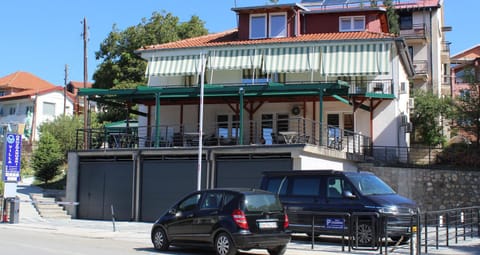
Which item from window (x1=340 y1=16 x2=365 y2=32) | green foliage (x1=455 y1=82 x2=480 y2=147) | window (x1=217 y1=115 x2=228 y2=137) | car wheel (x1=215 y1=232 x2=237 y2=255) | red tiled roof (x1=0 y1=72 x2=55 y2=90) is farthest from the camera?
red tiled roof (x1=0 y1=72 x2=55 y2=90)

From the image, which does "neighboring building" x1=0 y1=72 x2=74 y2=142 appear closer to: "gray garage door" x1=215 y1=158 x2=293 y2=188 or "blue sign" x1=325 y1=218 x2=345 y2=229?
"gray garage door" x1=215 y1=158 x2=293 y2=188

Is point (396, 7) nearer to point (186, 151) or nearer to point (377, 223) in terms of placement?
point (186, 151)

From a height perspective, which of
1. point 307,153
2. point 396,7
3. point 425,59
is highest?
point 396,7

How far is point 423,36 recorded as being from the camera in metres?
49.0

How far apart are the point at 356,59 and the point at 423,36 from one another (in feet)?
72.4

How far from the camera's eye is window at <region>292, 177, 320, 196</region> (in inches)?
693

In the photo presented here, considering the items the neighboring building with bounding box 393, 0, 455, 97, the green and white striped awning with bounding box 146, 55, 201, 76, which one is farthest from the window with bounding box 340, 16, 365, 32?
the neighboring building with bounding box 393, 0, 455, 97

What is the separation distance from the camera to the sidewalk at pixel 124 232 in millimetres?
15492

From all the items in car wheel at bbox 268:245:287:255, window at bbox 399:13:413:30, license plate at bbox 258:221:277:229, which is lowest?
car wheel at bbox 268:245:287:255

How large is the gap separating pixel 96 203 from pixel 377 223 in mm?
17055

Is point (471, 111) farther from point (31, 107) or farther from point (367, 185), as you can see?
point (31, 107)

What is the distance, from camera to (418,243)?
1445cm

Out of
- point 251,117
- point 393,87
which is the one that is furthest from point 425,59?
point 251,117

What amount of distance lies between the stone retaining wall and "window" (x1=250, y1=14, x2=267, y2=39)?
1088 centimetres
